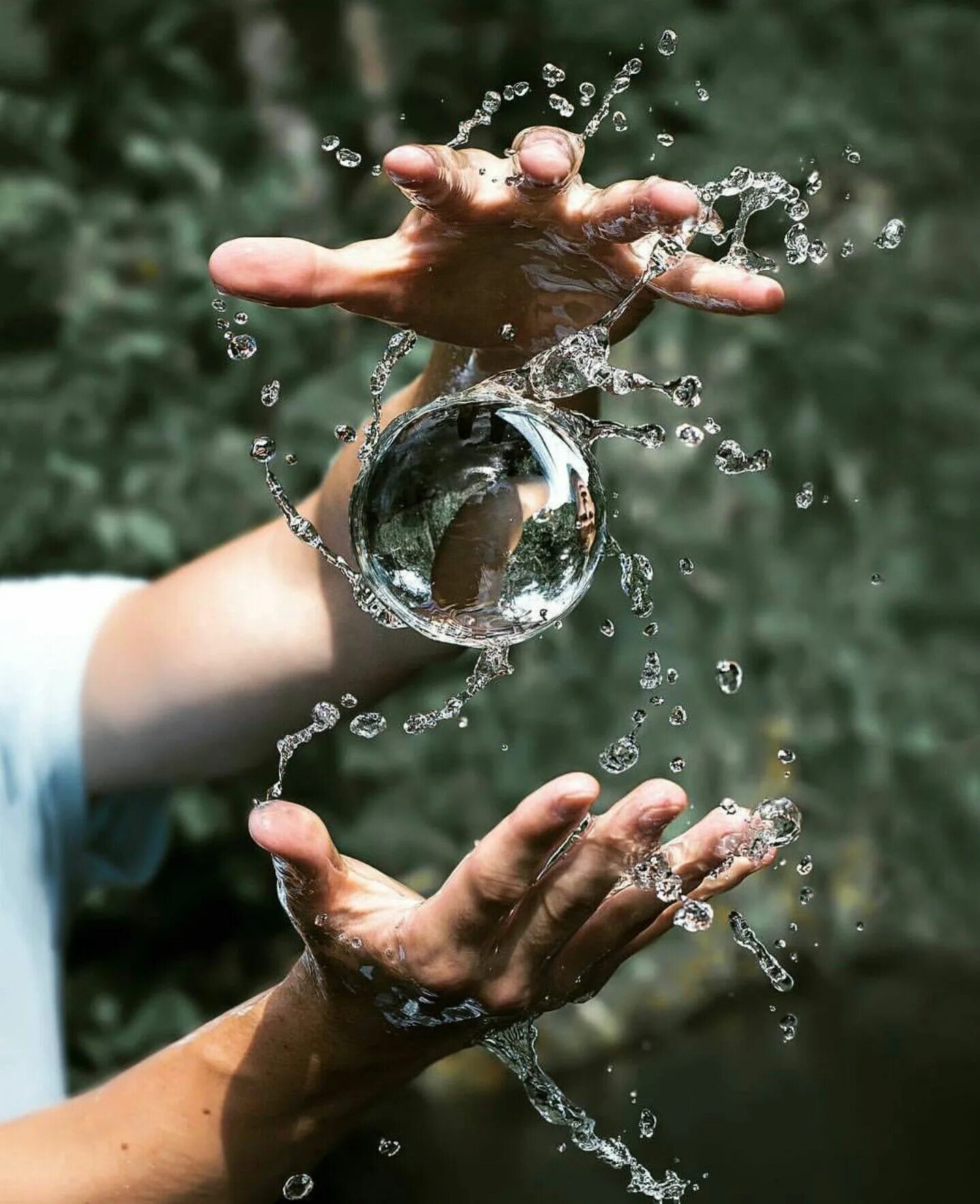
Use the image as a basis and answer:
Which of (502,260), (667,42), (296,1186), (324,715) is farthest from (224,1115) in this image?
(667,42)

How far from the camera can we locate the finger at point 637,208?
0.93 m

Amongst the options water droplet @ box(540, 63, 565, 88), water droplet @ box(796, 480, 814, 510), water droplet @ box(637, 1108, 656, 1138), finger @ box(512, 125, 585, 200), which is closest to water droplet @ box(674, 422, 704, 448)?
finger @ box(512, 125, 585, 200)

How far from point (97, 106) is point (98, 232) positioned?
0.71 feet

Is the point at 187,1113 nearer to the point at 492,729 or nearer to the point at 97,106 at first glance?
the point at 492,729

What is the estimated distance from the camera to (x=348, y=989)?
1016 mm

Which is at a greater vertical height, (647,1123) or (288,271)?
(288,271)

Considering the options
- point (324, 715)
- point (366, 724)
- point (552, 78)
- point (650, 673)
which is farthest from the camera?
point (650, 673)

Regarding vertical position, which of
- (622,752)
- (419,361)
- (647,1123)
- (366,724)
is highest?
(366,724)

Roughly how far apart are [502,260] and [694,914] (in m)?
0.50

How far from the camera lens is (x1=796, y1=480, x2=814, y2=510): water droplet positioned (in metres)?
2.65

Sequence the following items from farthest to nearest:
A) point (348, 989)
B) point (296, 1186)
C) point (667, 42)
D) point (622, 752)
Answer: point (622, 752) → point (667, 42) → point (296, 1186) → point (348, 989)

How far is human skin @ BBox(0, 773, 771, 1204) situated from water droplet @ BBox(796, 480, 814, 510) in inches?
65.2

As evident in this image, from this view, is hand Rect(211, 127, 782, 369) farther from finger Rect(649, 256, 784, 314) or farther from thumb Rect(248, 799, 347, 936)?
thumb Rect(248, 799, 347, 936)

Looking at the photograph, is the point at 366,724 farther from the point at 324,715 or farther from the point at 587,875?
the point at 587,875
